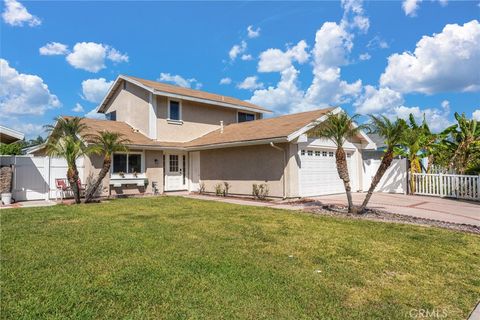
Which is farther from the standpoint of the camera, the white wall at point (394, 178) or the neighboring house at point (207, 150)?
the white wall at point (394, 178)

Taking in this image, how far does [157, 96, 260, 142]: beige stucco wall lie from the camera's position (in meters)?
19.1

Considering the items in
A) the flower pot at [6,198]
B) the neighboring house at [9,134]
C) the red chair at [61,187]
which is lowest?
the flower pot at [6,198]

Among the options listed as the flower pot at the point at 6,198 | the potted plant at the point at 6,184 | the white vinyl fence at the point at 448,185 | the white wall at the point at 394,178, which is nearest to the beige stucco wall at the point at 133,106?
the potted plant at the point at 6,184

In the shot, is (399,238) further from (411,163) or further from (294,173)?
(411,163)

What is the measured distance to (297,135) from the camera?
1327 centimetres

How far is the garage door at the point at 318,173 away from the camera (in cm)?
1479

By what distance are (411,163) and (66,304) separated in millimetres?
17659

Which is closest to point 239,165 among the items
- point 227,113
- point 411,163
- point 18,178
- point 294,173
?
point 294,173

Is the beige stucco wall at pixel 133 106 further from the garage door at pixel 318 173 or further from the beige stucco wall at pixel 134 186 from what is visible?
the garage door at pixel 318 173

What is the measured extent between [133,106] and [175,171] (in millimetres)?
5912

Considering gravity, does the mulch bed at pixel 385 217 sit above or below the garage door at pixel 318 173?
below

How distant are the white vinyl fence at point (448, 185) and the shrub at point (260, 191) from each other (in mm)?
8678

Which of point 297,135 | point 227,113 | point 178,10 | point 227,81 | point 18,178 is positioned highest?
point 227,81

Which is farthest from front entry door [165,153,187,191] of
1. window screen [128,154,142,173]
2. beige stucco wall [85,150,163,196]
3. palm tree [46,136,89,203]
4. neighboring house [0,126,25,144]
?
neighboring house [0,126,25,144]
